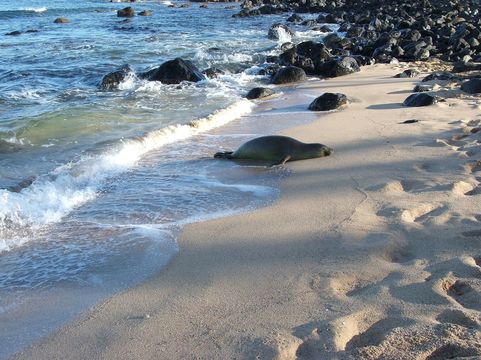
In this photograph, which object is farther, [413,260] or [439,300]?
[413,260]

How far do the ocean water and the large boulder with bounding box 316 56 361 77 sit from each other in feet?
5.57

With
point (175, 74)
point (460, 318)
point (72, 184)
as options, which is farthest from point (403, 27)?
point (460, 318)

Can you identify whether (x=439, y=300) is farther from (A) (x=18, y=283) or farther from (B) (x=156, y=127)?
(B) (x=156, y=127)

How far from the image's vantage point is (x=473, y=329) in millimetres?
2697

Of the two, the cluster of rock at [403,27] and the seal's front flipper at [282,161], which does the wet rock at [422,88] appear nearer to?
the cluster of rock at [403,27]

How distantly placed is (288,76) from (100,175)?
751 cm

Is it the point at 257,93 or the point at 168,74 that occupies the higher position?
the point at 168,74

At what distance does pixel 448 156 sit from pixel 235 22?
23.8 metres

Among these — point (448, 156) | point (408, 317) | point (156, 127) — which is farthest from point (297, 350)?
point (156, 127)

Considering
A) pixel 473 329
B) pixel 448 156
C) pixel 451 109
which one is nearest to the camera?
pixel 473 329

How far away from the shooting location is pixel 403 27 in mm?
21188

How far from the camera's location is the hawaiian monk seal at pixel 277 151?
21.0 feet

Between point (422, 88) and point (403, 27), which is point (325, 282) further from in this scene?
point (403, 27)

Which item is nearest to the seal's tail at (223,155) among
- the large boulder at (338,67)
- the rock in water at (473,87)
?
the rock in water at (473,87)
